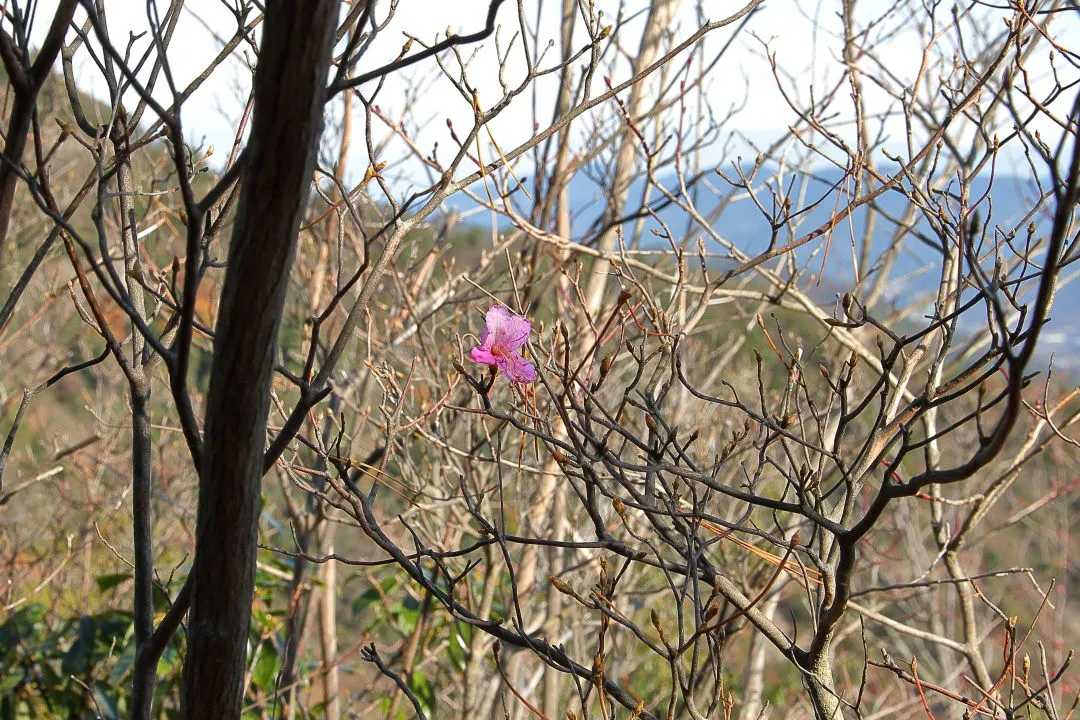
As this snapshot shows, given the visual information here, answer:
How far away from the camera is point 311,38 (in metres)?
0.80

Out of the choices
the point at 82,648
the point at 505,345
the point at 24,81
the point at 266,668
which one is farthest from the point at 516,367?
the point at 82,648

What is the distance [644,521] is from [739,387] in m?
3.38

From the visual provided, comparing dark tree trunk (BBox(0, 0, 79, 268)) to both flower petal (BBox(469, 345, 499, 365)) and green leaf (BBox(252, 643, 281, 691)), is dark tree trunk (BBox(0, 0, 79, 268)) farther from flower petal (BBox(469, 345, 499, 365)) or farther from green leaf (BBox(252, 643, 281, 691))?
green leaf (BBox(252, 643, 281, 691))

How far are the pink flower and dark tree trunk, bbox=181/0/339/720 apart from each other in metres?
0.60

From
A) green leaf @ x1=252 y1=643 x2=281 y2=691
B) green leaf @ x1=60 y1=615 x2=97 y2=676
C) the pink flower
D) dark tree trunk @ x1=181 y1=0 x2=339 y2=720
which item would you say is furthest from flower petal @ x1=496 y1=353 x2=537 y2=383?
green leaf @ x1=60 y1=615 x2=97 y2=676

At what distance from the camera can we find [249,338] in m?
0.84

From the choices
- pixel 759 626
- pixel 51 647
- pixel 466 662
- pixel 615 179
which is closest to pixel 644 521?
pixel 466 662

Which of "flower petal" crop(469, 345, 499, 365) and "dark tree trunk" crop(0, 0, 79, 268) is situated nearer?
"dark tree trunk" crop(0, 0, 79, 268)

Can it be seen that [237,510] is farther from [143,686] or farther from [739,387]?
[739,387]

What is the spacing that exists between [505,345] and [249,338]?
0.65 metres

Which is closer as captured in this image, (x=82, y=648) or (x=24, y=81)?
(x=24, y=81)

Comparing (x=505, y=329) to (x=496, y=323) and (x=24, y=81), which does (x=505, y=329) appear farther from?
(x=24, y=81)

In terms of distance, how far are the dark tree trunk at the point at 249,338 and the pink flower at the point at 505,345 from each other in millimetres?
598

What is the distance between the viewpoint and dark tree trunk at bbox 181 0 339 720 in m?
0.80
